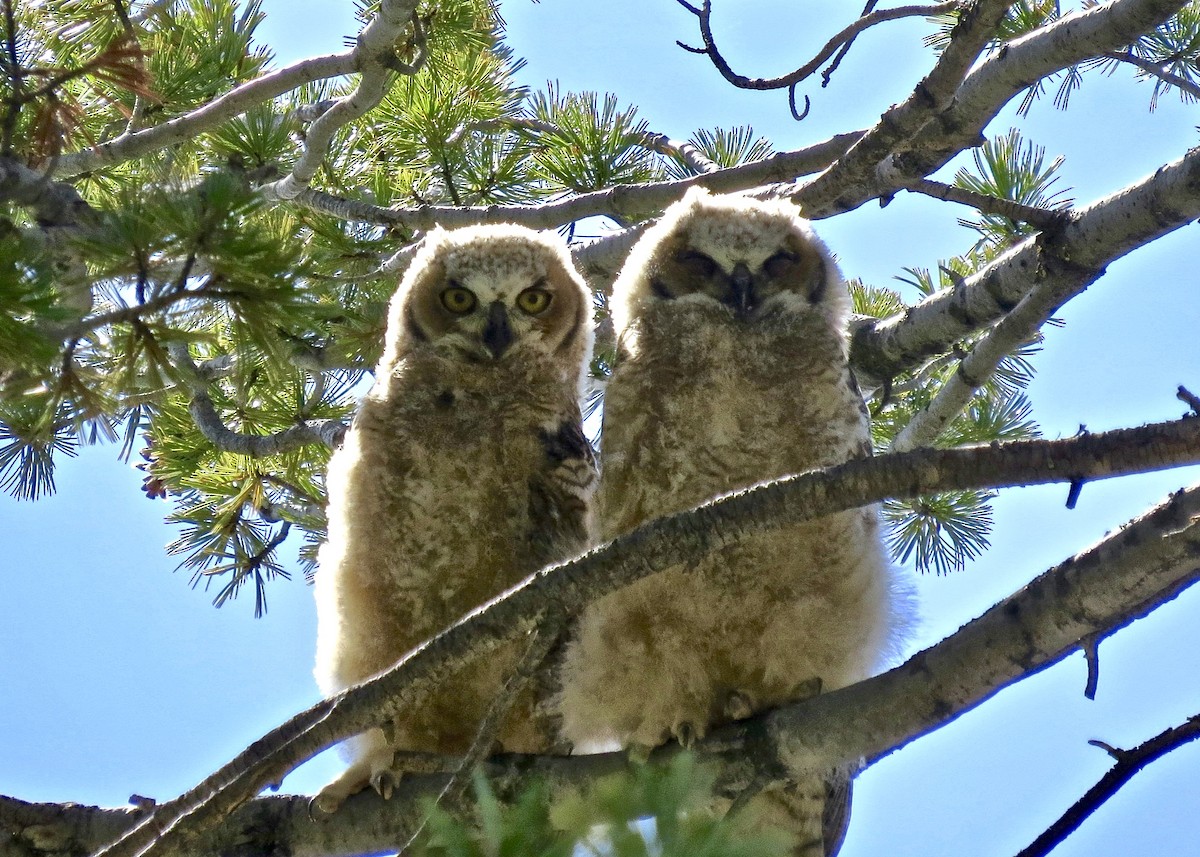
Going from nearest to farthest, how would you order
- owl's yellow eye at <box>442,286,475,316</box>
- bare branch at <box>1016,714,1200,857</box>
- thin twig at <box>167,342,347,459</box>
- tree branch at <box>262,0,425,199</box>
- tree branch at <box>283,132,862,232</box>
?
bare branch at <box>1016,714,1200,857</box> → owl's yellow eye at <box>442,286,475,316</box> → tree branch at <box>262,0,425,199</box> → tree branch at <box>283,132,862,232</box> → thin twig at <box>167,342,347,459</box>

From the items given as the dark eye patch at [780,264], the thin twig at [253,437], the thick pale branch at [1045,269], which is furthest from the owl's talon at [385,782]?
the thick pale branch at [1045,269]

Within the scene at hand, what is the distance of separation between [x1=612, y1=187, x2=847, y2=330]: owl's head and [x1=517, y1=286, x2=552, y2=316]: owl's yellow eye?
184 mm

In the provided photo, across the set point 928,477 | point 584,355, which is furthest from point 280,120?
point 928,477

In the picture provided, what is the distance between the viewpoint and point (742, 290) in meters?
3.23

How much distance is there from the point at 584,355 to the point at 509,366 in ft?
0.88

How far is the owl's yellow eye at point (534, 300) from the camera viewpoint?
136 inches

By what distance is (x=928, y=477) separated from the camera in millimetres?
1990

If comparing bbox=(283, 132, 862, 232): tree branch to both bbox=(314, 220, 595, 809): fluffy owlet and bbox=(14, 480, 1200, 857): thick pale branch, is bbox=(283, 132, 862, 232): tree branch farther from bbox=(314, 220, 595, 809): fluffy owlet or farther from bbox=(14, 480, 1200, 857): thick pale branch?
bbox=(14, 480, 1200, 857): thick pale branch

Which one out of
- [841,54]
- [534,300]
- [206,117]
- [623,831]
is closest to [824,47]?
[841,54]

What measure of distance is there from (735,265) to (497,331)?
0.60 metres

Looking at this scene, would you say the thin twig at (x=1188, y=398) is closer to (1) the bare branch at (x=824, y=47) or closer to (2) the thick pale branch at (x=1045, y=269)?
(2) the thick pale branch at (x=1045, y=269)

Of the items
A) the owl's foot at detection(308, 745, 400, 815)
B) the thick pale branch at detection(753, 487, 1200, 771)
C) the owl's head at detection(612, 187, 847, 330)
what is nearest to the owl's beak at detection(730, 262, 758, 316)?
the owl's head at detection(612, 187, 847, 330)

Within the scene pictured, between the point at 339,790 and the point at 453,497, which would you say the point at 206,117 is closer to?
the point at 453,497

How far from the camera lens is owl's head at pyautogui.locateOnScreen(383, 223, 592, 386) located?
11.1ft
